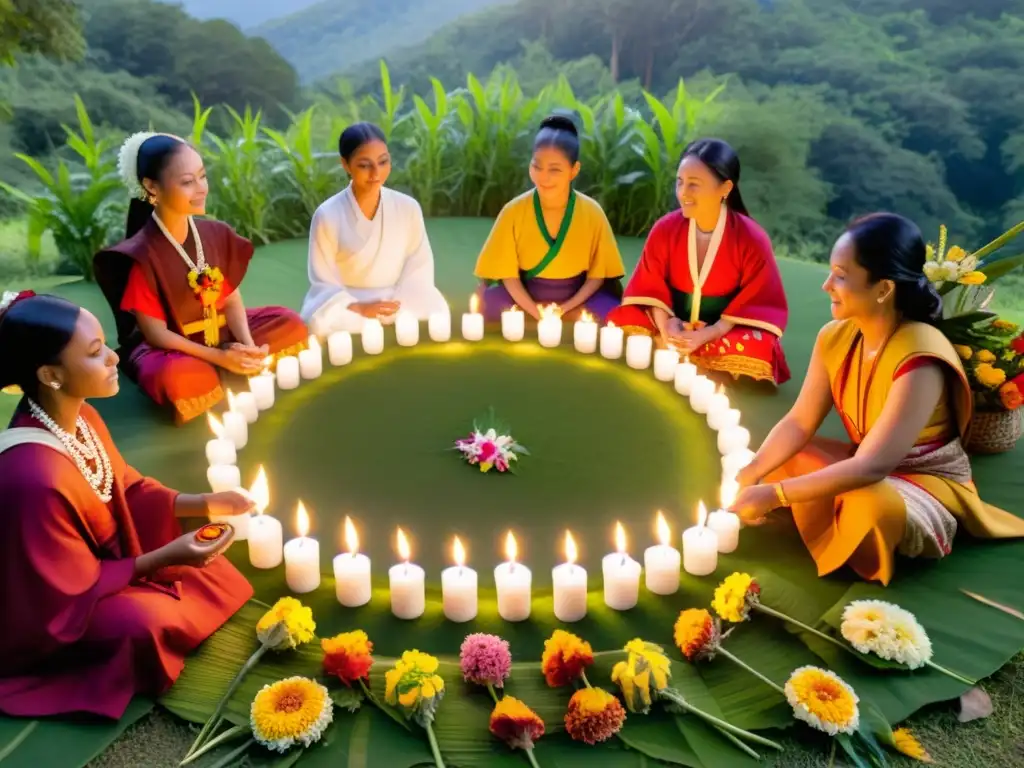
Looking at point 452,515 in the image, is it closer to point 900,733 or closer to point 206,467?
point 206,467

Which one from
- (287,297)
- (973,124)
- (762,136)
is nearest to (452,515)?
(287,297)

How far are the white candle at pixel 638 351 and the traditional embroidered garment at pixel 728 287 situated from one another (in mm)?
212

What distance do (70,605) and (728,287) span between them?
11.2 ft

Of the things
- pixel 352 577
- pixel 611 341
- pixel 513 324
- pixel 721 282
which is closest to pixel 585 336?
pixel 611 341

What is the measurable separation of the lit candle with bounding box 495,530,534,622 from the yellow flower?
613 millimetres

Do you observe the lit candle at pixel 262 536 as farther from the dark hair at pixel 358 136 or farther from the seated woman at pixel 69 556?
the dark hair at pixel 358 136

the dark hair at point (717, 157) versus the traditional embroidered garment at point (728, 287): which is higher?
the dark hair at point (717, 157)

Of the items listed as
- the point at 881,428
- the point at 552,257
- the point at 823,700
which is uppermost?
the point at 881,428

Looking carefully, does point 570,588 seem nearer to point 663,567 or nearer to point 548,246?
point 663,567

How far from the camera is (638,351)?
494 centimetres

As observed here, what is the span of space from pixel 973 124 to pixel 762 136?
231 cm

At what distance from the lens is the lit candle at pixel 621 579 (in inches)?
121

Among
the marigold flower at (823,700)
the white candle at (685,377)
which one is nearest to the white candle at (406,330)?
the white candle at (685,377)

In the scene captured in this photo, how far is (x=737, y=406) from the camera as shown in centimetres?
459
